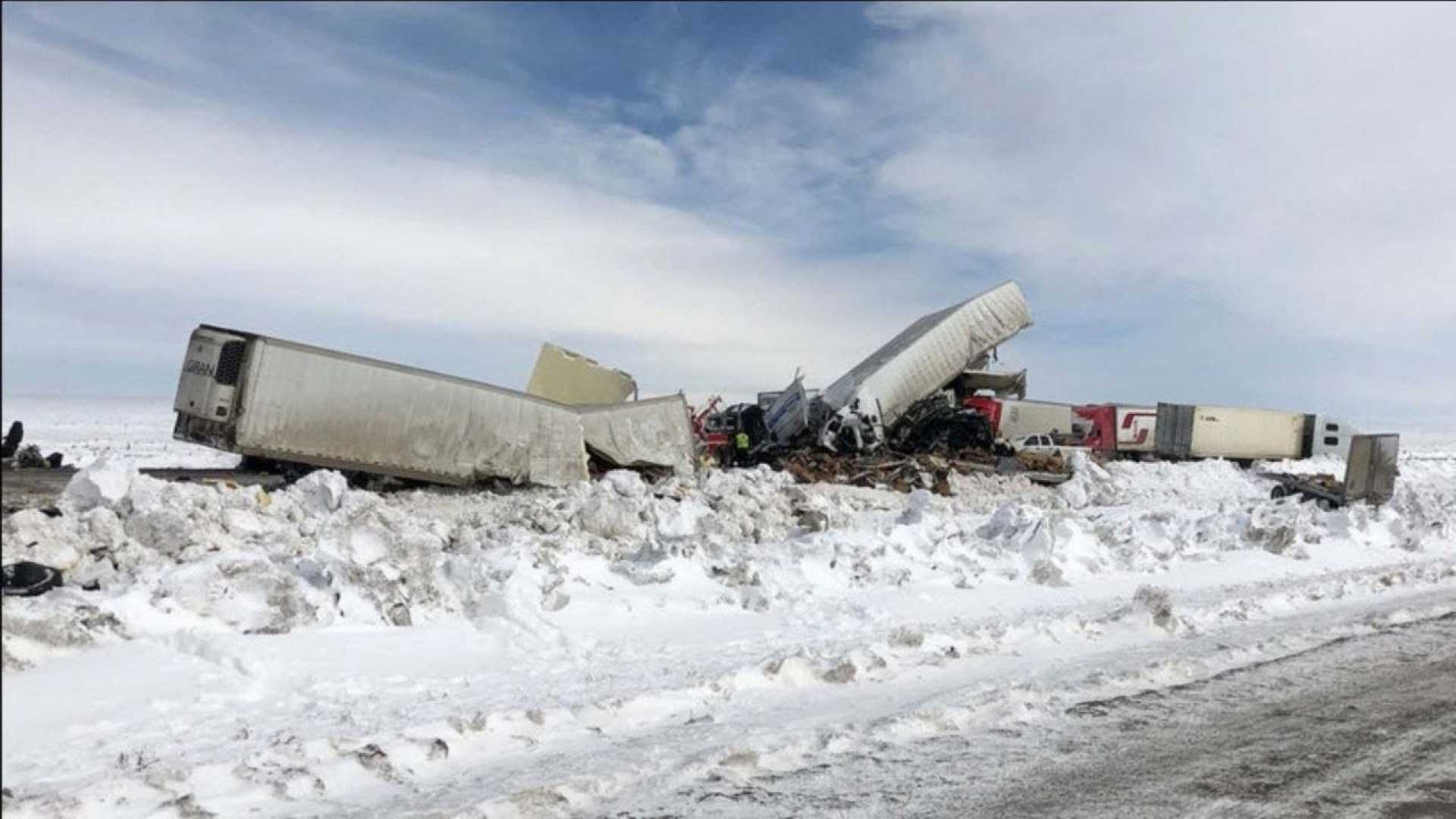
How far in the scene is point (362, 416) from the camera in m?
16.0

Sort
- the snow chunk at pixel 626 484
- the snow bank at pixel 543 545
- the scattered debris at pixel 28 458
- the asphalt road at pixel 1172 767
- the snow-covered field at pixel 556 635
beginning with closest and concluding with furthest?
the asphalt road at pixel 1172 767 → the snow-covered field at pixel 556 635 → the snow bank at pixel 543 545 → the snow chunk at pixel 626 484 → the scattered debris at pixel 28 458

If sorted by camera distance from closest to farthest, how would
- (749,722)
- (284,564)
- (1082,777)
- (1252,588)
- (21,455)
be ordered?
(1082,777), (749,722), (284,564), (1252,588), (21,455)

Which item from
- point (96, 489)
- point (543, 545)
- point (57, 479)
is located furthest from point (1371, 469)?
point (57, 479)

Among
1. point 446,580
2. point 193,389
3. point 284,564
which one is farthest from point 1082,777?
point 193,389

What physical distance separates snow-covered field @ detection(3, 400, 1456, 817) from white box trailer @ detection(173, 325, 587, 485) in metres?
3.26

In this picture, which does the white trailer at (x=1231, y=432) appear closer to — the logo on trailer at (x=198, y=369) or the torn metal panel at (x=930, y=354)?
the torn metal panel at (x=930, y=354)

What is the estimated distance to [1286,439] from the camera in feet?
132

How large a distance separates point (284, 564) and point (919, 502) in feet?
34.2

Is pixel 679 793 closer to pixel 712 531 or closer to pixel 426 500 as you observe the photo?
pixel 712 531

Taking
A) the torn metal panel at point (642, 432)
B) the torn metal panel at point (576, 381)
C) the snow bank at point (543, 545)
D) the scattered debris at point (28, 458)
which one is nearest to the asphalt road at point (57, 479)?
the scattered debris at point (28, 458)

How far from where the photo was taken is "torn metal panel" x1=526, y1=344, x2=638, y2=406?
72.6 feet

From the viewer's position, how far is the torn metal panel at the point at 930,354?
29.0 metres

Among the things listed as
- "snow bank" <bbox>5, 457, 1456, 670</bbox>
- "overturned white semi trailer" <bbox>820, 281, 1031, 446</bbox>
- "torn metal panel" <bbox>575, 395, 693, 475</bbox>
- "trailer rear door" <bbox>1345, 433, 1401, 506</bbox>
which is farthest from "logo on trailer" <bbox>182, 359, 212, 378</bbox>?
"trailer rear door" <bbox>1345, 433, 1401, 506</bbox>

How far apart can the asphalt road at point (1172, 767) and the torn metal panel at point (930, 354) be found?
21484 mm
